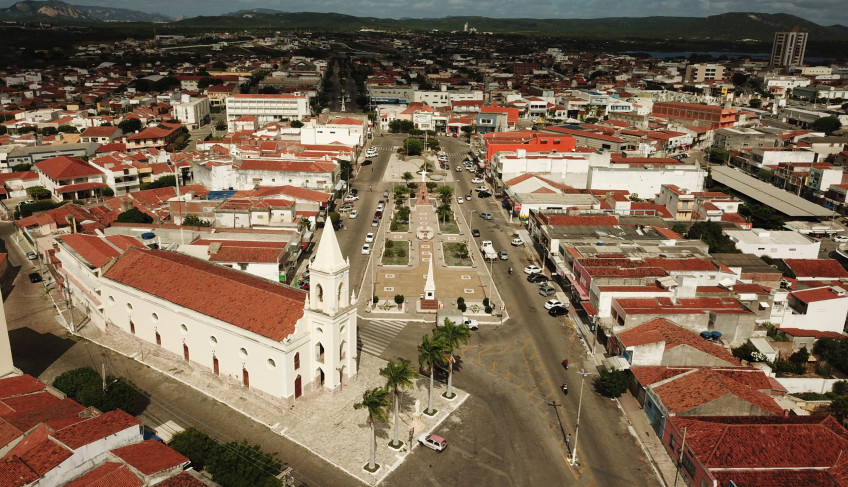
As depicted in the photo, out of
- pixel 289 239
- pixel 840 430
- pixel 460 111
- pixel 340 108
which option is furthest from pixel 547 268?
pixel 340 108

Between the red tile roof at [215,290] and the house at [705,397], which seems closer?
the house at [705,397]

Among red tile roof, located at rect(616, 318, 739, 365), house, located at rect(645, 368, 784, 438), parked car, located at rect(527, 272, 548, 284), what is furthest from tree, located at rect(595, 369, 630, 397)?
parked car, located at rect(527, 272, 548, 284)

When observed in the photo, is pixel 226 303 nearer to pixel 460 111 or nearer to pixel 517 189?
pixel 517 189

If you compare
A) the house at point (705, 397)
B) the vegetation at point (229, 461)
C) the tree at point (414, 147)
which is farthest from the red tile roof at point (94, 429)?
the tree at point (414, 147)

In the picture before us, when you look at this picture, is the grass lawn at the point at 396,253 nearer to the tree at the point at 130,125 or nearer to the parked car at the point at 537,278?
the parked car at the point at 537,278

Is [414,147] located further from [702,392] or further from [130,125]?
[702,392]

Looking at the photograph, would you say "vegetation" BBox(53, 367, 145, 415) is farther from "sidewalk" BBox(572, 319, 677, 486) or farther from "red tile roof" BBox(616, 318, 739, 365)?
"red tile roof" BBox(616, 318, 739, 365)
